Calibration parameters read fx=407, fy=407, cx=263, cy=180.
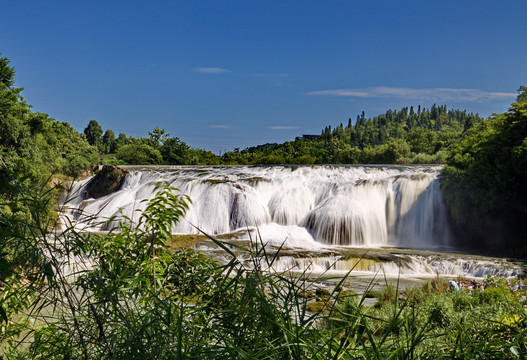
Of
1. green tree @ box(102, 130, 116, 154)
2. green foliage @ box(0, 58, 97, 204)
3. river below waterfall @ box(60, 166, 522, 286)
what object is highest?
green tree @ box(102, 130, 116, 154)

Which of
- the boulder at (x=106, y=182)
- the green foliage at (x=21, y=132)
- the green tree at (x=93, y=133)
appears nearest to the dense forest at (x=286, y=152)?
the green tree at (x=93, y=133)

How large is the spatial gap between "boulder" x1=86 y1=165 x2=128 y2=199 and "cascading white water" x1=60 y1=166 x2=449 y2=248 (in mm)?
3771

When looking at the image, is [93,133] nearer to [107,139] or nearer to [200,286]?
[107,139]

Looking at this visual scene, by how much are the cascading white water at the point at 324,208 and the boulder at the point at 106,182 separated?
12.4 ft

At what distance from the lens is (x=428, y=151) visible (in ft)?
144

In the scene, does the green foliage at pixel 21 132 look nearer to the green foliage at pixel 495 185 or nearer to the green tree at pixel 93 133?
the green foliage at pixel 495 185

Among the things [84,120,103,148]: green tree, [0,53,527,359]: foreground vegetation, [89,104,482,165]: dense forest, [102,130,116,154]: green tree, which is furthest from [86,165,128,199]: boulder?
[84,120,103,148]: green tree

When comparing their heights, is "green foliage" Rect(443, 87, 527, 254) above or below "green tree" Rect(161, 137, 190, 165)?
below

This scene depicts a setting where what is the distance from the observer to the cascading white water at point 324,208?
1845 centimetres

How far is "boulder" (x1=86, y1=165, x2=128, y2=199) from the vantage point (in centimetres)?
2609

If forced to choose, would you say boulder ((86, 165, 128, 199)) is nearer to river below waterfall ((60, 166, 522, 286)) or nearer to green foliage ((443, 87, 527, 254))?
A: river below waterfall ((60, 166, 522, 286))

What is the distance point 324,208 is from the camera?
19188 millimetres

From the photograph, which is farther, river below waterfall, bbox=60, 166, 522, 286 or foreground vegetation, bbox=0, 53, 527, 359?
river below waterfall, bbox=60, 166, 522, 286

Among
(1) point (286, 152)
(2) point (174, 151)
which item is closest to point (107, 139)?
(2) point (174, 151)
